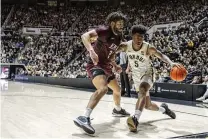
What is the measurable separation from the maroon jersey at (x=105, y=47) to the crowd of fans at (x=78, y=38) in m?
7.05

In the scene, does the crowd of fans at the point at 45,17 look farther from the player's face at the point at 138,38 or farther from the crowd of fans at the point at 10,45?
the player's face at the point at 138,38

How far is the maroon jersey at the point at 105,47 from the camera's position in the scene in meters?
4.94

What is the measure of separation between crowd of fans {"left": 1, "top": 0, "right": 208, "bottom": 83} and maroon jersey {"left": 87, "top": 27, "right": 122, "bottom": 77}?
7.05 meters

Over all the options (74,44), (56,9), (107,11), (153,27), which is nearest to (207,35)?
(153,27)

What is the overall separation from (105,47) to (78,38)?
23.0 meters

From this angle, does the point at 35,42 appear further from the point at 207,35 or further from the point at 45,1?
the point at 207,35

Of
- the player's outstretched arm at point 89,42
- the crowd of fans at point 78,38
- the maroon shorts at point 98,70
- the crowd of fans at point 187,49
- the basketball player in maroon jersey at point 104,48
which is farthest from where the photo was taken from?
the crowd of fans at point 78,38

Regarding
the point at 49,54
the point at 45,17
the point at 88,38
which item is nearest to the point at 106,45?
the point at 88,38

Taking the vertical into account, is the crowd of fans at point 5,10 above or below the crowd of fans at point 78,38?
above

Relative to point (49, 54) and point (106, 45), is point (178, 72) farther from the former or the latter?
point (49, 54)

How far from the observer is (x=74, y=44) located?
1045 inches

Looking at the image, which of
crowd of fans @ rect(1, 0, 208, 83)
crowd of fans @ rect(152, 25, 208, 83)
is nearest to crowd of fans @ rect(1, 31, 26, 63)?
crowd of fans @ rect(1, 0, 208, 83)

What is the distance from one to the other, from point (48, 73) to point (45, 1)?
15205 mm

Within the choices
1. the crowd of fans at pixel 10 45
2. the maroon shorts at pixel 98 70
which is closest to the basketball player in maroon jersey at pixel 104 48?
the maroon shorts at pixel 98 70
